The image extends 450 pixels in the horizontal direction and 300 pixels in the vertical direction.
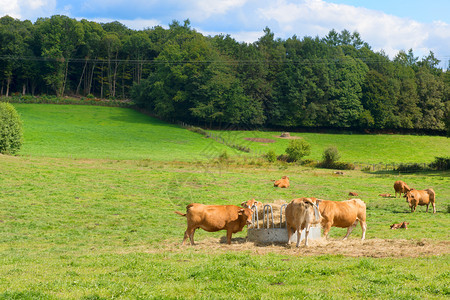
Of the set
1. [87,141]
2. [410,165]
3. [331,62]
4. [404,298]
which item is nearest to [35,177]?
[404,298]

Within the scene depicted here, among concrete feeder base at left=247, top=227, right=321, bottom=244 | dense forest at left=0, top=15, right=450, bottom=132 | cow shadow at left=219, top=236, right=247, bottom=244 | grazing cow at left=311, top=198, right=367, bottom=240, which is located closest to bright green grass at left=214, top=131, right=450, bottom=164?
dense forest at left=0, top=15, right=450, bottom=132

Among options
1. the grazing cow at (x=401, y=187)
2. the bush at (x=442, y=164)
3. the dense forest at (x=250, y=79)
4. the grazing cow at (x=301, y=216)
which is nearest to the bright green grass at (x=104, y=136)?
the dense forest at (x=250, y=79)

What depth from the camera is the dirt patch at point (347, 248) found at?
515 inches

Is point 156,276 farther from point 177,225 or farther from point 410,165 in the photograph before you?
point 410,165

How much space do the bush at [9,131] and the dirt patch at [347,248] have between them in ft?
127

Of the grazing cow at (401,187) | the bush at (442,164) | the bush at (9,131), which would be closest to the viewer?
the grazing cow at (401,187)

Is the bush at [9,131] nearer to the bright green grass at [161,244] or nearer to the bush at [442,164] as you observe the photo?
the bright green grass at [161,244]

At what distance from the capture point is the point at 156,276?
10.2 m

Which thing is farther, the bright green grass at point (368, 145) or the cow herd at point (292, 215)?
the bright green grass at point (368, 145)

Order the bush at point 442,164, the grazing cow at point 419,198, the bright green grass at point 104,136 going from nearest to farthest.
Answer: the grazing cow at point 419,198
the bush at point 442,164
the bright green grass at point 104,136

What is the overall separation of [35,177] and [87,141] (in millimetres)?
36585

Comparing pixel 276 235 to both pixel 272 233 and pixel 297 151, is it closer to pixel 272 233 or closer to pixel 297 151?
pixel 272 233

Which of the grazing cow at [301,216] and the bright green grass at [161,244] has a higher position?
the grazing cow at [301,216]

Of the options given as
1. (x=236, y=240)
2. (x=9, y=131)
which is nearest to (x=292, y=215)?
(x=236, y=240)
